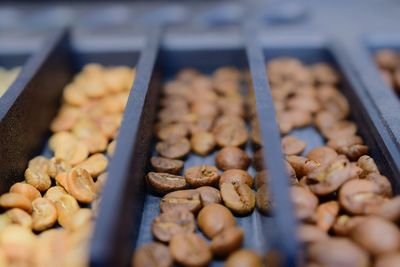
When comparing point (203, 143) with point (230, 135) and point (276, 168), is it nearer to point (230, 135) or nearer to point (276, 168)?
point (230, 135)

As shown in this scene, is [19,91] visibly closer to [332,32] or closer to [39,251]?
[39,251]

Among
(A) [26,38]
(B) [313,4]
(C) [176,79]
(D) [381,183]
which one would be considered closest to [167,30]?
(C) [176,79]

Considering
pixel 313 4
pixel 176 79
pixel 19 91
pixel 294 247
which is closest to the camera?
pixel 294 247

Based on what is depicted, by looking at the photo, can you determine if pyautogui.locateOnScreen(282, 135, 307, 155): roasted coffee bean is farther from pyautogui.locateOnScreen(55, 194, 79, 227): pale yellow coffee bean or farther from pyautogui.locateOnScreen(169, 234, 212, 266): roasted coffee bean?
pyautogui.locateOnScreen(55, 194, 79, 227): pale yellow coffee bean

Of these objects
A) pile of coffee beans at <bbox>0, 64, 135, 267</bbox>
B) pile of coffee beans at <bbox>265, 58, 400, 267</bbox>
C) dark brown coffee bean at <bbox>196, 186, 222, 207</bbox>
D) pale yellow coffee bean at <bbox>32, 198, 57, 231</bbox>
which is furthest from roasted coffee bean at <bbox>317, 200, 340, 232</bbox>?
pale yellow coffee bean at <bbox>32, 198, 57, 231</bbox>

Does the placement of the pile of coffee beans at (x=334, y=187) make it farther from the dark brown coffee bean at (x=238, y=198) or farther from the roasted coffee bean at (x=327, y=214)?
the dark brown coffee bean at (x=238, y=198)

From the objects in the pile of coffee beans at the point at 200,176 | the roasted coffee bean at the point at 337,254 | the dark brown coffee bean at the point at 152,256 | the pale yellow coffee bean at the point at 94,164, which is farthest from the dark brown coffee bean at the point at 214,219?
the pale yellow coffee bean at the point at 94,164
